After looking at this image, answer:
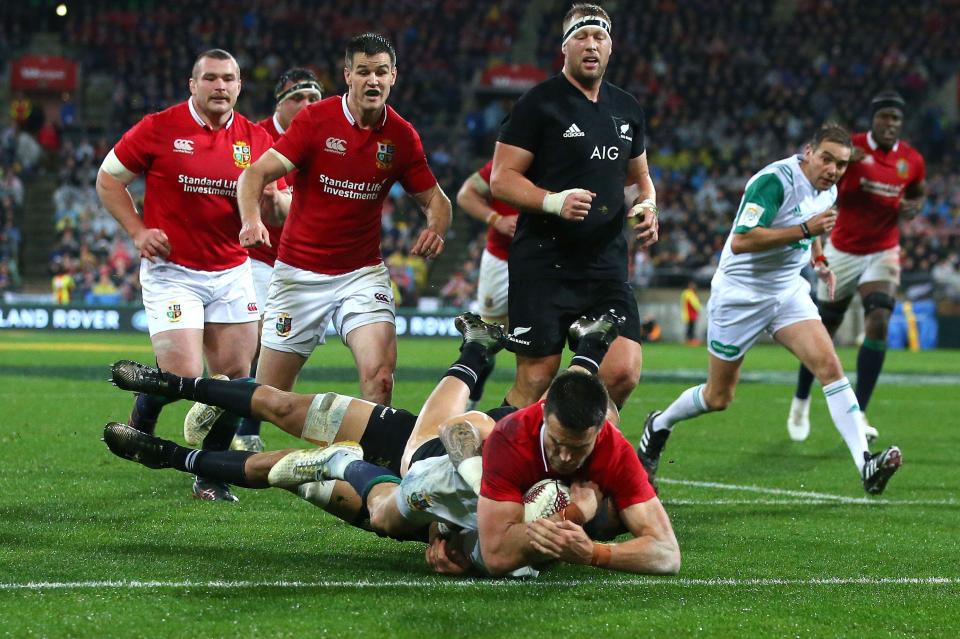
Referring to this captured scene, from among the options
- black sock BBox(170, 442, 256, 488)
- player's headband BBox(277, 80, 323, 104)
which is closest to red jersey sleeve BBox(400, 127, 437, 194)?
player's headband BBox(277, 80, 323, 104)

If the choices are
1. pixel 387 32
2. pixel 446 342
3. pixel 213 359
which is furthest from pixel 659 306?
pixel 213 359

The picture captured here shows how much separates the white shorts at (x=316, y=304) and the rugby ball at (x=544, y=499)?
2.64 m

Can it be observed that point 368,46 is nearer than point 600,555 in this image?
No

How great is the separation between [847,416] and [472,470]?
3892 mm

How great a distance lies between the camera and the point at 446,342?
28.2 metres

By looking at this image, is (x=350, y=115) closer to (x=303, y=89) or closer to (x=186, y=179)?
(x=186, y=179)

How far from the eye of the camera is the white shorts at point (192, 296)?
27.0 feet

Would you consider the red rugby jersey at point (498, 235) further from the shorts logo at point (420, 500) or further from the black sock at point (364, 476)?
the shorts logo at point (420, 500)

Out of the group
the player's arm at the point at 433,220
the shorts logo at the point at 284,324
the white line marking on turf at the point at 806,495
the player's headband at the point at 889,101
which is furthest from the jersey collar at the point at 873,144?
the shorts logo at the point at 284,324

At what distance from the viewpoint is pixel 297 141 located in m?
7.87

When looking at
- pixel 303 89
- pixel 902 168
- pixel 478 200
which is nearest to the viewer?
pixel 303 89

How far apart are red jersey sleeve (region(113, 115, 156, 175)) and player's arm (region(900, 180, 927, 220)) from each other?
7.32 m

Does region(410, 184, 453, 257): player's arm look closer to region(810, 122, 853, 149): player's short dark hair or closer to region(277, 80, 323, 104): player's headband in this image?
region(277, 80, 323, 104): player's headband

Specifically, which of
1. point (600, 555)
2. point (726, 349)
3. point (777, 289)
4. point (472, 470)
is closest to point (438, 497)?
point (472, 470)
